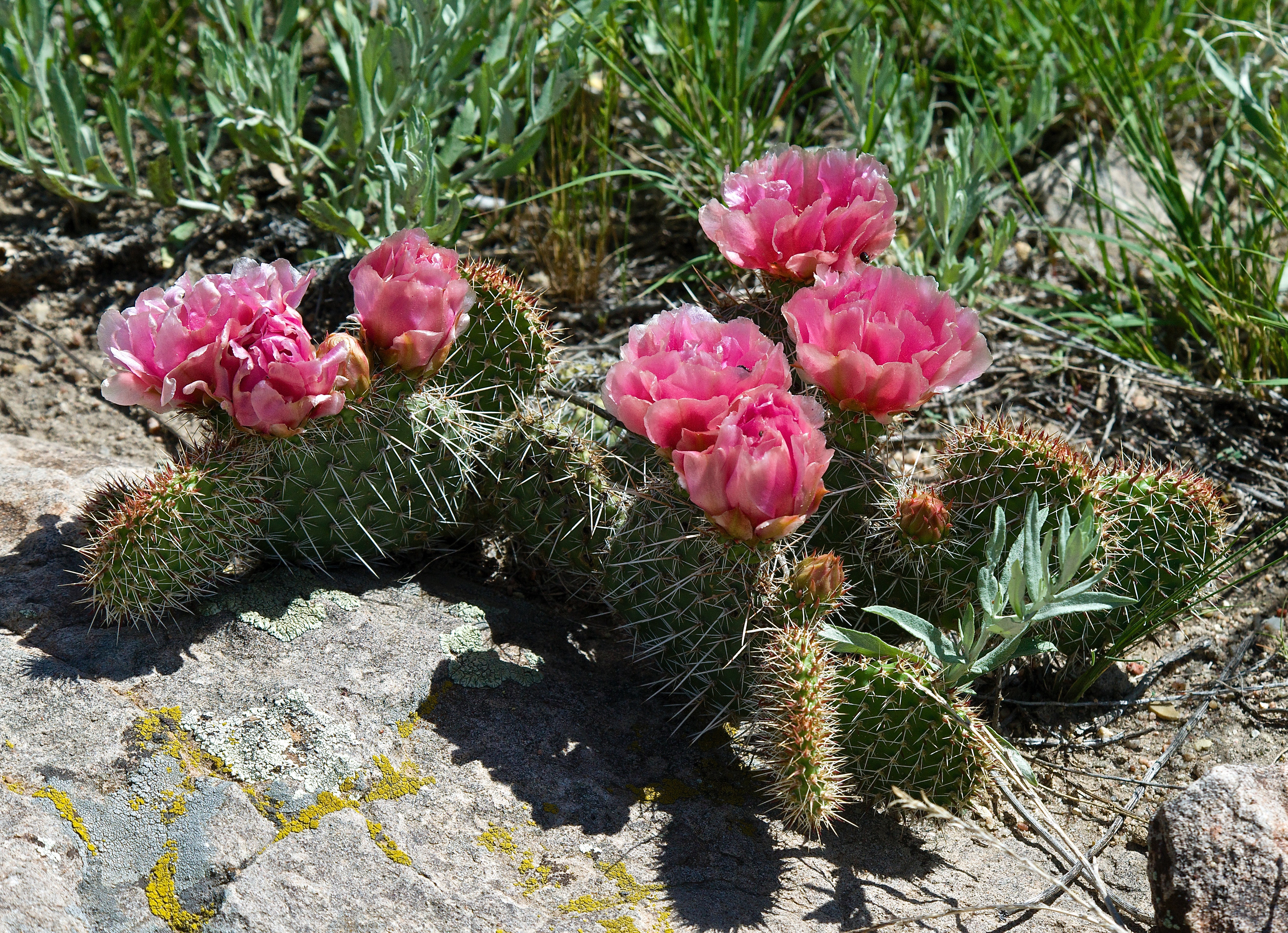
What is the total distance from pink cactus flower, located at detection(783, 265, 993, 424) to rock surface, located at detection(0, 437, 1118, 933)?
686mm

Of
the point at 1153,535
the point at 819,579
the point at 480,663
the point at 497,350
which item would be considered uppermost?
the point at 497,350

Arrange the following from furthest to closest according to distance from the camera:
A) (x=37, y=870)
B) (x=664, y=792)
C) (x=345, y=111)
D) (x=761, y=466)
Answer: (x=345, y=111)
(x=664, y=792)
(x=761, y=466)
(x=37, y=870)

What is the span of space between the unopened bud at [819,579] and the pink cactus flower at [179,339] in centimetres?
95

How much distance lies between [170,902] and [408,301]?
995mm

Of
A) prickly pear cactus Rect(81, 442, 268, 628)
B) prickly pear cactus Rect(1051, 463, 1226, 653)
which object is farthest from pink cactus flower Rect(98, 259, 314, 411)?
prickly pear cactus Rect(1051, 463, 1226, 653)

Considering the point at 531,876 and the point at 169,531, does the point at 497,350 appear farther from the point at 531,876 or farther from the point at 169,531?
the point at 531,876

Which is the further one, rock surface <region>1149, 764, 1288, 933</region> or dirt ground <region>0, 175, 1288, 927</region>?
dirt ground <region>0, 175, 1288, 927</region>

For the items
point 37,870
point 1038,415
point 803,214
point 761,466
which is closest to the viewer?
point 37,870

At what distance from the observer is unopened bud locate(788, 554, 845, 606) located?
1755mm

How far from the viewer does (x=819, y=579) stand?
1755 millimetres

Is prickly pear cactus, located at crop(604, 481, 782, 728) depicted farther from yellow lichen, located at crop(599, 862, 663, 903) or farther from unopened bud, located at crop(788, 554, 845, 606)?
yellow lichen, located at crop(599, 862, 663, 903)

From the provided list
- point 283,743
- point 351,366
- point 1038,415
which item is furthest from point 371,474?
point 1038,415

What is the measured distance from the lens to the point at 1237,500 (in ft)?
8.45

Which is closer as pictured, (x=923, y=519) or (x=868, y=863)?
(x=868, y=863)
